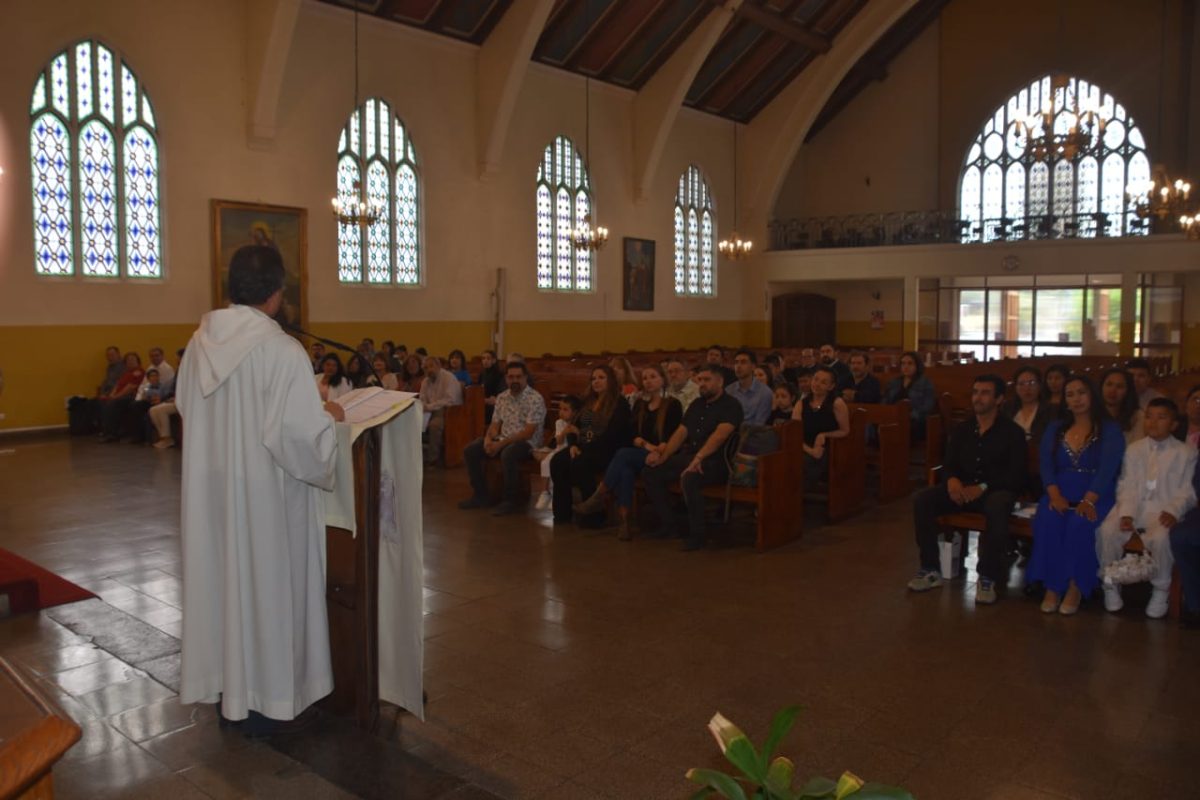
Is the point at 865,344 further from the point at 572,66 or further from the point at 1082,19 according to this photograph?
the point at 572,66

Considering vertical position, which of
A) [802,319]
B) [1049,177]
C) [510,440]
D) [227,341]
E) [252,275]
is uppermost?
[1049,177]

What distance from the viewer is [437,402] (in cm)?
1006

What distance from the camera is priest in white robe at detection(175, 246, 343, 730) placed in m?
3.00

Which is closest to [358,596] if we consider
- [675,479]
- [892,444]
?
[675,479]

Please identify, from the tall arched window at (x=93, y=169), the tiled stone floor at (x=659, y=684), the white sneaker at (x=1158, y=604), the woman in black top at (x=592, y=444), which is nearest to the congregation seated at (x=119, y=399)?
the tall arched window at (x=93, y=169)

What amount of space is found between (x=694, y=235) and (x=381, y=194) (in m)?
9.16

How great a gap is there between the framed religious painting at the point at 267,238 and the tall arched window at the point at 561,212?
5.38 m

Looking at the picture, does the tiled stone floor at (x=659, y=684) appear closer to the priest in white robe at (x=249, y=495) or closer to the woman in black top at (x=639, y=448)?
the priest in white robe at (x=249, y=495)

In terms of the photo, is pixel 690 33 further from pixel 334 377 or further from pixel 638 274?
pixel 334 377

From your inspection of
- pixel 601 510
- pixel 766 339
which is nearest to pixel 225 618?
pixel 601 510

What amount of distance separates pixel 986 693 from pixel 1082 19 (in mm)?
21309

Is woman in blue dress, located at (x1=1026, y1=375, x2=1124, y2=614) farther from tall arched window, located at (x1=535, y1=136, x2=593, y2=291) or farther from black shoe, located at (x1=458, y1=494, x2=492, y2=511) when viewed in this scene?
tall arched window, located at (x1=535, y1=136, x2=593, y2=291)

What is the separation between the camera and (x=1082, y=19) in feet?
68.6

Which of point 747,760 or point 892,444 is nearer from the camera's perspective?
point 747,760
